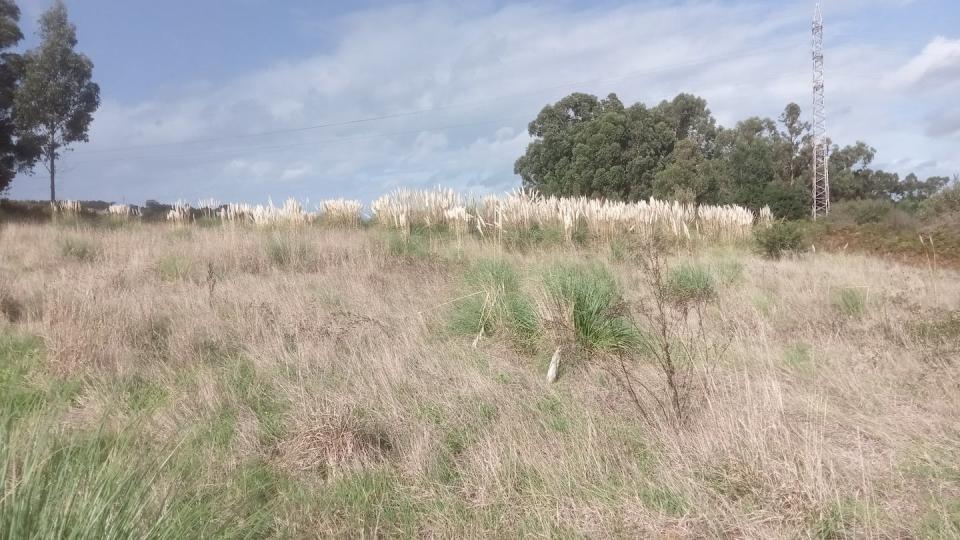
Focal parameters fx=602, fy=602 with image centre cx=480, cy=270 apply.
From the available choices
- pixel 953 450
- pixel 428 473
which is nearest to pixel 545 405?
pixel 428 473

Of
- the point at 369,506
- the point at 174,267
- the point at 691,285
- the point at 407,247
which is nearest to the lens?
the point at 369,506

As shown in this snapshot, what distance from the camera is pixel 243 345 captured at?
534cm

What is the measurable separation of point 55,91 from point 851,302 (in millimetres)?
29294

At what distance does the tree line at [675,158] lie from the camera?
34.8 metres

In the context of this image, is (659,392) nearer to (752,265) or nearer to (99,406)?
(99,406)

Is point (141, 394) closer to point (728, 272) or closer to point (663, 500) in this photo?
point (663, 500)

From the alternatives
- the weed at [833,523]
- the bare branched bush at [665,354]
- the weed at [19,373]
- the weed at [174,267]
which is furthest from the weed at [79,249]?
the weed at [833,523]

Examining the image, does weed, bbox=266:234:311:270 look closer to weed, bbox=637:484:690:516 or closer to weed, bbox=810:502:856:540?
weed, bbox=637:484:690:516

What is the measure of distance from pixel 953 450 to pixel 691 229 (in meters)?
14.3

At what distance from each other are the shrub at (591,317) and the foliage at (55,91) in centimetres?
2737

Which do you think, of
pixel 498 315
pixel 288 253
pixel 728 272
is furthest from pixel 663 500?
pixel 288 253

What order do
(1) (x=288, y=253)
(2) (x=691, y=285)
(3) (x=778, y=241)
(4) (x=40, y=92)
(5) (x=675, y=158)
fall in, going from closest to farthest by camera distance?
(2) (x=691, y=285) < (1) (x=288, y=253) < (3) (x=778, y=241) < (4) (x=40, y=92) < (5) (x=675, y=158)

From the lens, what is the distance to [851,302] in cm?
666

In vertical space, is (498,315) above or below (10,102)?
below
